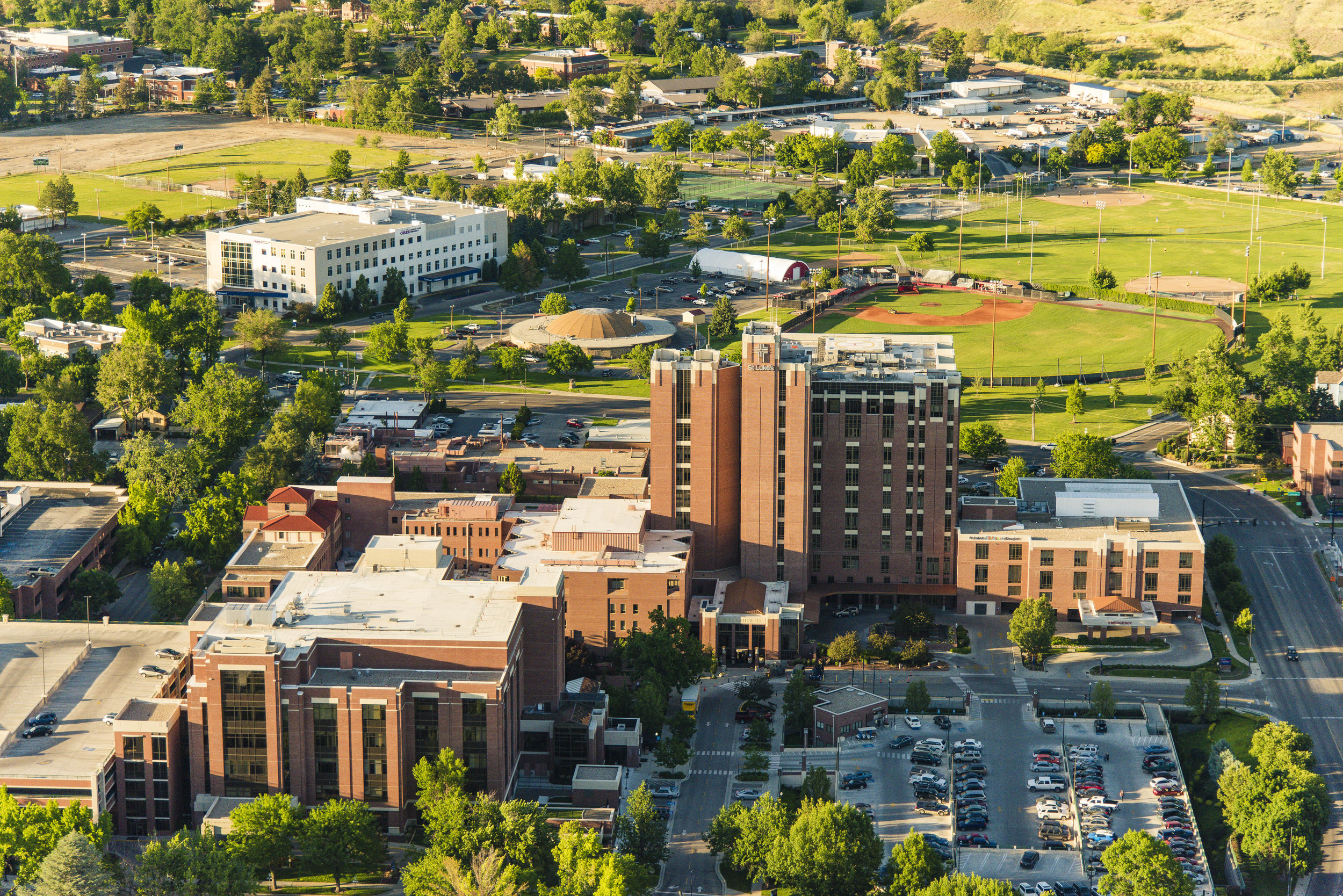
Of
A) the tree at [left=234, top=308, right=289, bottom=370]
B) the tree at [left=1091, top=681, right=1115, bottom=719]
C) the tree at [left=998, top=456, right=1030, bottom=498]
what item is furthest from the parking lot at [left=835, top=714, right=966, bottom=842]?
the tree at [left=234, top=308, right=289, bottom=370]

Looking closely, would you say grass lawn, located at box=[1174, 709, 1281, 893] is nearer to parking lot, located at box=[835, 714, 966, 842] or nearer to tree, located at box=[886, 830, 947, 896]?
parking lot, located at box=[835, 714, 966, 842]

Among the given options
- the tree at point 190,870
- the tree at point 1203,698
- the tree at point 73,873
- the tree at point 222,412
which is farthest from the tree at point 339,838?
the tree at point 222,412

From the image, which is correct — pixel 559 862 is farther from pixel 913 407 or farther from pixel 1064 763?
pixel 913 407

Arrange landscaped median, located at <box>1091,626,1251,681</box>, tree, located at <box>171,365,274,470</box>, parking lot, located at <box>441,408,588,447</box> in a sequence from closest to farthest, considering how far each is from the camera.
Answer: landscaped median, located at <box>1091,626,1251,681</box>
tree, located at <box>171,365,274,470</box>
parking lot, located at <box>441,408,588,447</box>

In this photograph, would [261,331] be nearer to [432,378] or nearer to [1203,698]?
[432,378]

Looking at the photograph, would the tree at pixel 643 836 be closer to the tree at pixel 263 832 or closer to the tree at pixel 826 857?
the tree at pixel 826 857

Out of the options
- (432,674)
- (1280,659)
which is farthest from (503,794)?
(1280,659)
